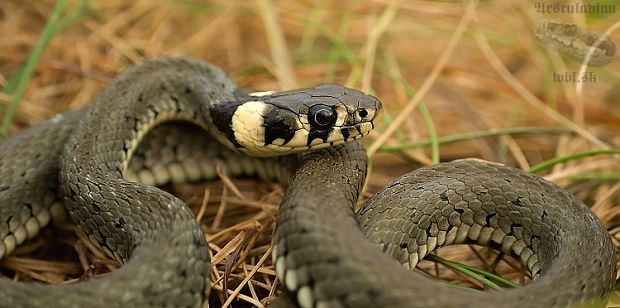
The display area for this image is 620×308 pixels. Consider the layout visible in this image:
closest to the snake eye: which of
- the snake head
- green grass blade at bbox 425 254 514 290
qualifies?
the snake head

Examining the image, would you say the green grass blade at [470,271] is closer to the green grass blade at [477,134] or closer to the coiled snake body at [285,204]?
the coiled snake body at [285,204]

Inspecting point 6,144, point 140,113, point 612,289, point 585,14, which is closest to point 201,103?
point 140,113

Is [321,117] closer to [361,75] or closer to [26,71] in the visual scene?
[361,75]

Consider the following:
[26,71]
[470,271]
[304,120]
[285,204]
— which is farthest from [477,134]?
[26,71]

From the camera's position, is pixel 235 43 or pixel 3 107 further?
pixel 235 43

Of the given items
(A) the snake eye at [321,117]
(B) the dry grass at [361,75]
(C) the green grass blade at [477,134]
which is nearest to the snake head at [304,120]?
(A) the snake eye at [321,117]

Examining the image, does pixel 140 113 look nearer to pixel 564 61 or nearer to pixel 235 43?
pixel 235 43

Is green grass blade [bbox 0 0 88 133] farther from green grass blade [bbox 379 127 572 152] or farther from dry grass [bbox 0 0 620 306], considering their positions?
green grass blade [bbox 379 127 572 152]
